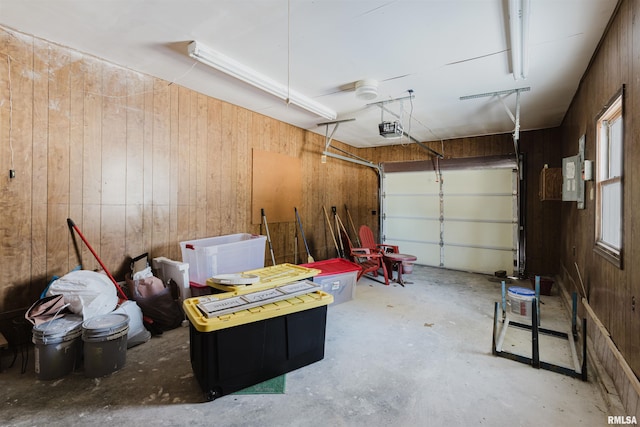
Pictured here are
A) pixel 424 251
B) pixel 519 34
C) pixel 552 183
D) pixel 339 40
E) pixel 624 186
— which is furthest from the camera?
pixel 424 251

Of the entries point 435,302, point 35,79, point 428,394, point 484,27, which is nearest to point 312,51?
point 484,27

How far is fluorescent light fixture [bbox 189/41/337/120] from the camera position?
2.51 metres

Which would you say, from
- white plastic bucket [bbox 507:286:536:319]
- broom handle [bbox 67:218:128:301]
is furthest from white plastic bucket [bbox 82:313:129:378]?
white plastic bucket [bbox 507:286:536:319]

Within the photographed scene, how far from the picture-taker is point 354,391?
6.57 feet

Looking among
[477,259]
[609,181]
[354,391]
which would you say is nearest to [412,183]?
[477,259]

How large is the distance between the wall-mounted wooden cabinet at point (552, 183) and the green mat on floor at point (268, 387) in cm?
387

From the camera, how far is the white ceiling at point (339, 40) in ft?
6.73

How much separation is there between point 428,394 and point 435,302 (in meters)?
2.05

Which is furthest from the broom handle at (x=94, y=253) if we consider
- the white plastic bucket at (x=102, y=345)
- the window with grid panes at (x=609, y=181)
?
the window with grid panes at (x=609, y=181)

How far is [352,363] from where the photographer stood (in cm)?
235

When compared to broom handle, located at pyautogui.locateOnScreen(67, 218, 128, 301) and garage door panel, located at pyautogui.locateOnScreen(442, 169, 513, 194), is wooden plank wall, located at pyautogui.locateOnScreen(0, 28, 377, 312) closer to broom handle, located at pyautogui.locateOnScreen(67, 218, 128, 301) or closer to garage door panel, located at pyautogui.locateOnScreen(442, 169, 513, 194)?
broom handle, located at pyautogui.locateOnScreen(67, 218, 128, 301)

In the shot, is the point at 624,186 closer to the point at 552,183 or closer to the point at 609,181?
the point at 609,181

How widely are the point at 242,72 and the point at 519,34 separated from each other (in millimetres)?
2335

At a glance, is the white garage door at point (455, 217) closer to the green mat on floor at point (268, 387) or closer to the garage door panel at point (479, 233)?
the garage door panel at point (479, 233)
